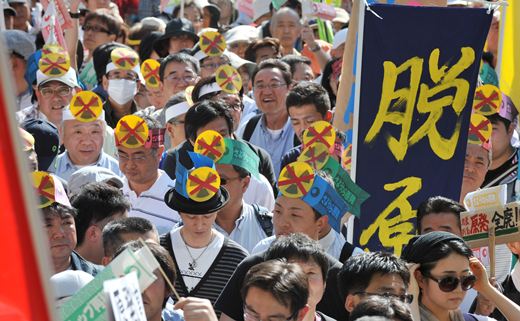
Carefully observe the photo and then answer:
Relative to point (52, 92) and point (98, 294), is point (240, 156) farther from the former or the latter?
point (98, 294)

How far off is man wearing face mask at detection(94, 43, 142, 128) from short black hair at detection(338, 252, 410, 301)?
4748 mm

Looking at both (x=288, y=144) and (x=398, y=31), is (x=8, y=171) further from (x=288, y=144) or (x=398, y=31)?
(x=288, y=144)

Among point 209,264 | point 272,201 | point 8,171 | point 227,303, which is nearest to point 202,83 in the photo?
point 272,201

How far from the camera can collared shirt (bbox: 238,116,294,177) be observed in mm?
8922

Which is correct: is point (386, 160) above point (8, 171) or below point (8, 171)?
below

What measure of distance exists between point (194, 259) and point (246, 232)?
0.74 metres

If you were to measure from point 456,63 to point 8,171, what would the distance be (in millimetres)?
4986

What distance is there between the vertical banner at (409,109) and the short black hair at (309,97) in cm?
162

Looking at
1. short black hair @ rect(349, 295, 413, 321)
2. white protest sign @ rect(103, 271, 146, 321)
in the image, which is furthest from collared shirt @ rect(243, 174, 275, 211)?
white protest sign @ rect(103, 271, 146, 321)

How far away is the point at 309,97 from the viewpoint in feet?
27.7

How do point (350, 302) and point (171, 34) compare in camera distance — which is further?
point (171, 34)

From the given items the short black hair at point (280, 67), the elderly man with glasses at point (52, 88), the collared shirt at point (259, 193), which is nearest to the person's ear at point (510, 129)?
the short black hair at point (280, 67)

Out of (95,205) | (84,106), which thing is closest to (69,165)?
(84,106)

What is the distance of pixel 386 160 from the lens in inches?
267
